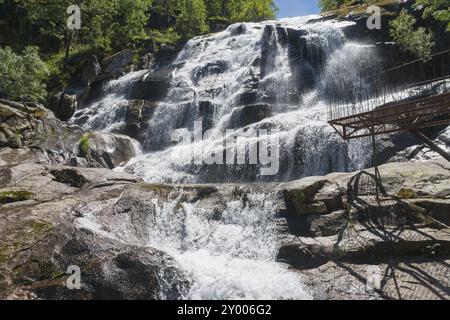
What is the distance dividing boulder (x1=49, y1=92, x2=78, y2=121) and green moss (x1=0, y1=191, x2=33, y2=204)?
18314mm

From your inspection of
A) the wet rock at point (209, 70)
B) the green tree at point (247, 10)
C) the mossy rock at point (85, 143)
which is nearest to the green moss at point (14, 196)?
the mossy rock at point (85, 143)

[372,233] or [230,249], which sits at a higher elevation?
[372,233]

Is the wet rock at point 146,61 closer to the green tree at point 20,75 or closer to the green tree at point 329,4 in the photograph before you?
the green tree at point 20,75

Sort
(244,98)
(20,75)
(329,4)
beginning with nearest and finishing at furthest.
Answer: (20,75) < (244,98) < (329,4)

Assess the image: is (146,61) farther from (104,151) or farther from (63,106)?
(104,151)

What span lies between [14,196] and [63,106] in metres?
18.9

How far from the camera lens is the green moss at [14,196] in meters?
13.9

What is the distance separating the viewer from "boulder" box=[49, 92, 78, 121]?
31275 millimetres

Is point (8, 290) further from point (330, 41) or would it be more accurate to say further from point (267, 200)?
point (330, 41)

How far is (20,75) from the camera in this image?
27.4 metres

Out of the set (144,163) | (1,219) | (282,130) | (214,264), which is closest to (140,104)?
(144,163)

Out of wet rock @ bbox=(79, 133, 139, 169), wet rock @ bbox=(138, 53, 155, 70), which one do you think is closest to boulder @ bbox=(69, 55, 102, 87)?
wet rock @ bbox=(138, 53, 155, 70)

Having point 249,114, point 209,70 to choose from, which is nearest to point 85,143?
point 249,114
